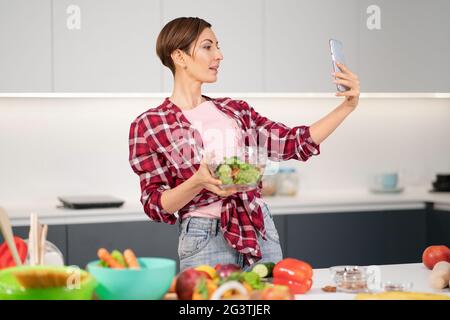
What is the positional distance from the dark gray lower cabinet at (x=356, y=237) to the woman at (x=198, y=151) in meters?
1.62

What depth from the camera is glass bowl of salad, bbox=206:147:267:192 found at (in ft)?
6.06

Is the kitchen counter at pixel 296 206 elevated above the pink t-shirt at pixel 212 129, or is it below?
below

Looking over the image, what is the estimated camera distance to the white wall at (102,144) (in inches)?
162

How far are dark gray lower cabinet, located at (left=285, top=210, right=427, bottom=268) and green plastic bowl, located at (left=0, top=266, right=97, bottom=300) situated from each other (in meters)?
2.60

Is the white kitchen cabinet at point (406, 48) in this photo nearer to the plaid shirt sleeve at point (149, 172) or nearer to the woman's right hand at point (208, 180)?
the plaid shirt sleeve at point (149, 172)

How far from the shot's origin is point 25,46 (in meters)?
3.84

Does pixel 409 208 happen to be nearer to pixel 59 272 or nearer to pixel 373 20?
pixel 373 20

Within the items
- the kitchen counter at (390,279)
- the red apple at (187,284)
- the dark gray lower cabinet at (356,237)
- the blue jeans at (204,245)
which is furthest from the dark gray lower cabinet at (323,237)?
the red apple at (187,284)

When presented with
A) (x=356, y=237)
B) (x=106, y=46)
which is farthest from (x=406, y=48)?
(x=106, y=46)

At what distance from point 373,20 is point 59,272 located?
3.27 metres

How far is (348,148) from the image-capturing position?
15.3 feet

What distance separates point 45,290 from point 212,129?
40.8 inches

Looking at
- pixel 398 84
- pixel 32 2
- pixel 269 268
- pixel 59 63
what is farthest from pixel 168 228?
pixel 269 268
